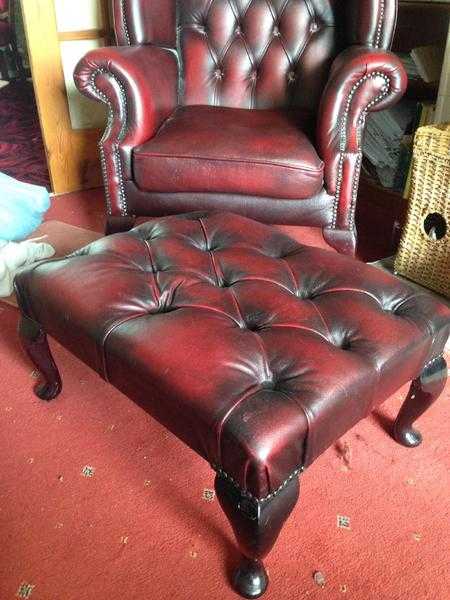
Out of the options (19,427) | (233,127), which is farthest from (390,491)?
(233,127)

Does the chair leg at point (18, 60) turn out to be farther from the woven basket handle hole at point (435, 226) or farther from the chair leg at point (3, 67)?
the woven basket handle hole at point (435, 226)

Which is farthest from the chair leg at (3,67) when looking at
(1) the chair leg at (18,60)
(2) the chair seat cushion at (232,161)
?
(2) the chair seat cushion at (232,161)

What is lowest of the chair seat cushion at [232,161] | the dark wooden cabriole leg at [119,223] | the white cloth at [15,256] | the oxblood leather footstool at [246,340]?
the white cloth at [15,256]

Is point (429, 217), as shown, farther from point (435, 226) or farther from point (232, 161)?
point (232, 161)

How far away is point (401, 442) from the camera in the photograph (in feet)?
3.66

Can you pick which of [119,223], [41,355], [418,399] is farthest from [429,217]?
[41,355]

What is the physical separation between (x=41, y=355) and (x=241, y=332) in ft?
1.77

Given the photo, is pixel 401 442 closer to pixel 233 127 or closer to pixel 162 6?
pixel 233 127

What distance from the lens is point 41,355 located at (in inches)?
44.6

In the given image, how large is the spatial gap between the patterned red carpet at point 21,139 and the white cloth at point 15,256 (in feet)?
2.51

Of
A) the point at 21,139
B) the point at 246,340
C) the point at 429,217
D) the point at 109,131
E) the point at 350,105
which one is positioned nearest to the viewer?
the point at 246,340

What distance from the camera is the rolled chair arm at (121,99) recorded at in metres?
1.45

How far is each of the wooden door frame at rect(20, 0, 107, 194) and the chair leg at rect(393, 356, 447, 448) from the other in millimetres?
1806

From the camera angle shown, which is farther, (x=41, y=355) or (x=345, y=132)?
(x=345, y=132)
